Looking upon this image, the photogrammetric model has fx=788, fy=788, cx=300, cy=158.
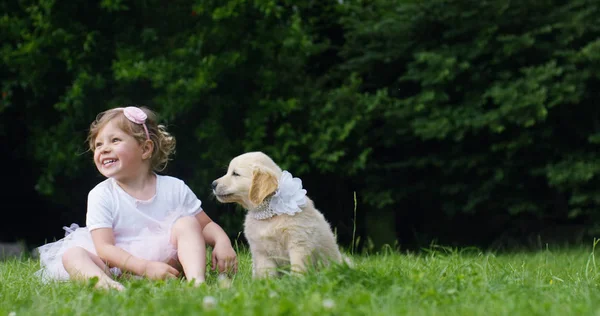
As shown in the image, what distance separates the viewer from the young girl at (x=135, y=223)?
4301mm

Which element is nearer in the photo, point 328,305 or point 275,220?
point 328,305

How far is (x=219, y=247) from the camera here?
4.64m

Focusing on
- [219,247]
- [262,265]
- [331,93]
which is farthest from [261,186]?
[331,93]

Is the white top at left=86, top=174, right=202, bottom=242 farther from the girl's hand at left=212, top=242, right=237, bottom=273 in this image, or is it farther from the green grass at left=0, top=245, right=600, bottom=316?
the green grass at left=0, top=245, right=600, bottom=316

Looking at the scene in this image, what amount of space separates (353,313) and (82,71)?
6.95 metres

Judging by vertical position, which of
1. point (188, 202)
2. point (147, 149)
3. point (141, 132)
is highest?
point (141, 132)

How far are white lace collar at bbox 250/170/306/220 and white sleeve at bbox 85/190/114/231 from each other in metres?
0.88

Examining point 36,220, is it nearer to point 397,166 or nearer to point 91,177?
point 91,177

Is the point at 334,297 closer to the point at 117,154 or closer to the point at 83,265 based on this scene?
the point at 83,265

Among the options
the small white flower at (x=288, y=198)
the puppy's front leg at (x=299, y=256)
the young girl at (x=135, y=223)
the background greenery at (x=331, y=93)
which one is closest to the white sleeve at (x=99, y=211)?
the young girl at (x=135, y=223)

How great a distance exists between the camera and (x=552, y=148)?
9672mm

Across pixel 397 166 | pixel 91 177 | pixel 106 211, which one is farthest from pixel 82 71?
pixel 106 211

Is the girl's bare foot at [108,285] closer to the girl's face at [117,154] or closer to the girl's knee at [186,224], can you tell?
the girl's knee at [186,224]

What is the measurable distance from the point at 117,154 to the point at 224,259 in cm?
88
